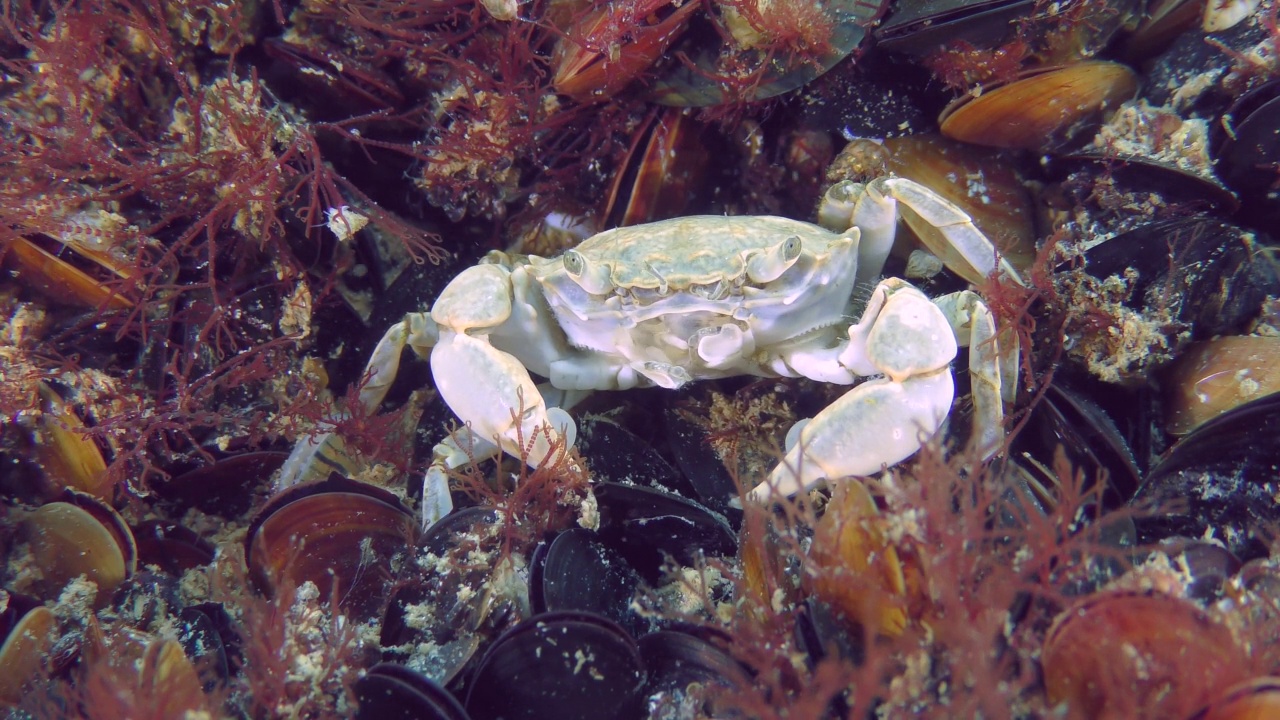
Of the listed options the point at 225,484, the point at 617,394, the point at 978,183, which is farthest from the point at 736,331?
the point at 225,484

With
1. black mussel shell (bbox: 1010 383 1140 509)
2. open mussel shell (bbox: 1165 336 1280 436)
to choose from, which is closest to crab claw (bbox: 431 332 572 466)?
black mussel shell (bbox: 1010 383 1140 509)

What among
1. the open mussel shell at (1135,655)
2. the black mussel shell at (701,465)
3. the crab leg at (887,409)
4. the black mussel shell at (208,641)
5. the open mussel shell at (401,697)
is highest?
the crab leg at (887,409)

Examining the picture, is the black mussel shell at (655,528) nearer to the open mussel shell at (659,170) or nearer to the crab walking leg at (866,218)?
the crab walking leg at (866,218)

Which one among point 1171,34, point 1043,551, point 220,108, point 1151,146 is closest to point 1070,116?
point 1151,146

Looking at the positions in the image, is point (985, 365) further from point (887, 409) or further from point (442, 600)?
point (442, 600)

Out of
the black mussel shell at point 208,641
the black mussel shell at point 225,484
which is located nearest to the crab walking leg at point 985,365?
the black mussel shell at point 208,641

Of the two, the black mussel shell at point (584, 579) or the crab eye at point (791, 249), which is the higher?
the crab eye at point (791, 249)

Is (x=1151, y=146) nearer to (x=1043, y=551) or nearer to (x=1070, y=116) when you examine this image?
(x=1070, y=116)
